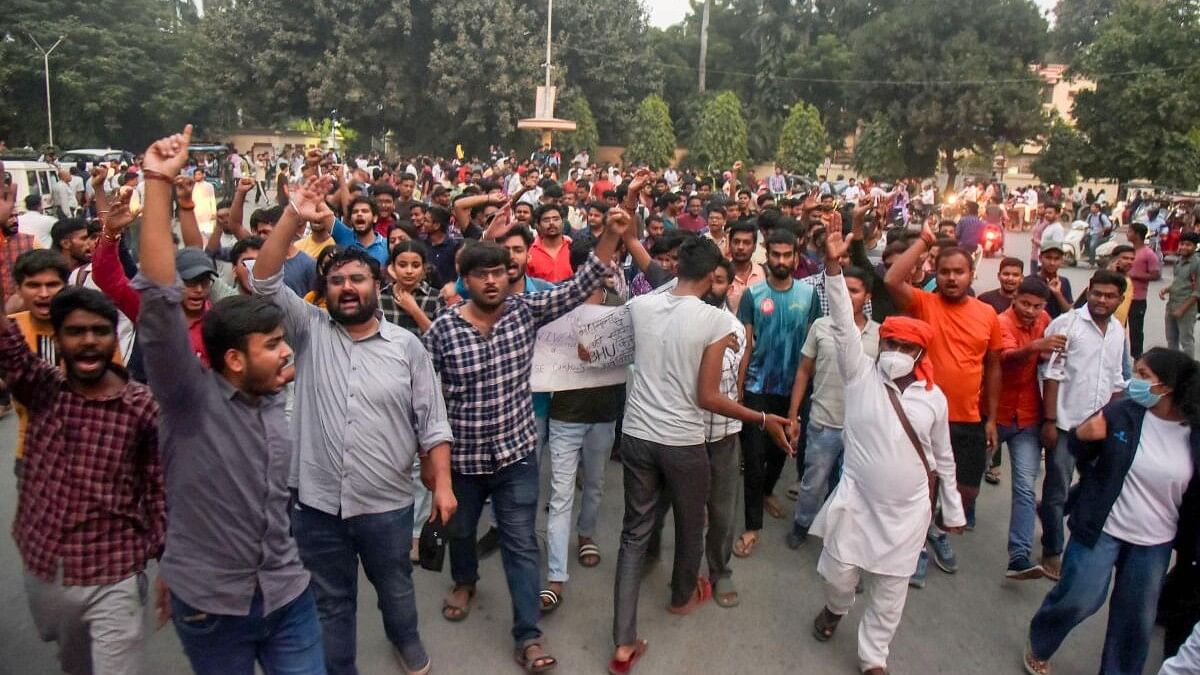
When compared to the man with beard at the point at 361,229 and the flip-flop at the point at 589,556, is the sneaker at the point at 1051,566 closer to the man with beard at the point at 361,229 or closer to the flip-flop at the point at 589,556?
the flip-flop at the point at 589,556

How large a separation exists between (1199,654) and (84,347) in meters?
4.06

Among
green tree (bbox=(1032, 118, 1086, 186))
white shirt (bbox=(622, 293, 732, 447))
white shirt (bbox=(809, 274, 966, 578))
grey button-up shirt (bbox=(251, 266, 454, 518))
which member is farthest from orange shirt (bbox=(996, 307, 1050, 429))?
green tree (bbox=(1032, 118, 1086, 186))

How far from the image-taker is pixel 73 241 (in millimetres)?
5746

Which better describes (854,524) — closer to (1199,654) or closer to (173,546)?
(1199,654)

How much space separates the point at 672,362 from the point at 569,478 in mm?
1061

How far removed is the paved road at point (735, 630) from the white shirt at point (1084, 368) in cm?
103

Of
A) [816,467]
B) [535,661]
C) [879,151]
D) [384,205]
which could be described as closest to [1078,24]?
[879,151]

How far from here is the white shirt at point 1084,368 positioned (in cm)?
473

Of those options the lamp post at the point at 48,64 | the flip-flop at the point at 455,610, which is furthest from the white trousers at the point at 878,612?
the lamp post at the point at 48,64

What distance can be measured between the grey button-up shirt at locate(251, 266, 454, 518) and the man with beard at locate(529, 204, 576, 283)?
3.00 m

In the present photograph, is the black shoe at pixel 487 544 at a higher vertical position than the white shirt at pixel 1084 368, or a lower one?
lower

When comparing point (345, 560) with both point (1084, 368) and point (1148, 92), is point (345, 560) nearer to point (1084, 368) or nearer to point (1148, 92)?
point (1084, 368)

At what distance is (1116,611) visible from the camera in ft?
12.2

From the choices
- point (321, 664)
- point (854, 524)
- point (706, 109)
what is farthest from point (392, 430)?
point (706, 109)
